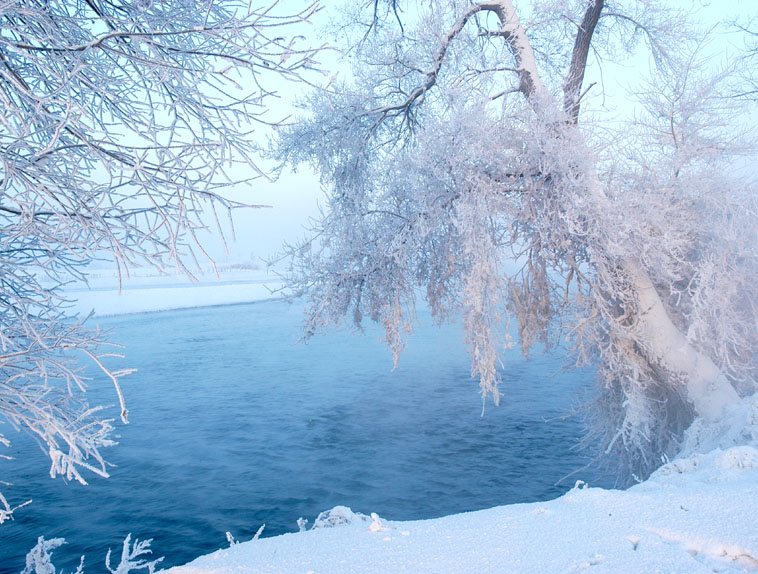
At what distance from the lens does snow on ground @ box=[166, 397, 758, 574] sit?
2973 millimetres

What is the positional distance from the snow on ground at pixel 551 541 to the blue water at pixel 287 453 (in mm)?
4474

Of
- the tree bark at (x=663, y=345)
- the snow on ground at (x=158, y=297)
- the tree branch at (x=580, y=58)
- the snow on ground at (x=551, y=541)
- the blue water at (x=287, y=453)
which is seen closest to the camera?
the snow on ground at (x=551, y=541)

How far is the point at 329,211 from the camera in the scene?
8820mm

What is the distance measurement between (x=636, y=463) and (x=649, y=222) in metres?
3.38

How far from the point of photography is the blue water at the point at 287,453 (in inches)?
325

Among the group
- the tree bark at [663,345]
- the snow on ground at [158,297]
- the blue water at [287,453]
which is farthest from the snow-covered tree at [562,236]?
the snow on ground at [158,297]

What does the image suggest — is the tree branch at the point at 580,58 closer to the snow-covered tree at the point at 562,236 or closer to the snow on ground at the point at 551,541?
the snow-covered tree at the point at 562,236

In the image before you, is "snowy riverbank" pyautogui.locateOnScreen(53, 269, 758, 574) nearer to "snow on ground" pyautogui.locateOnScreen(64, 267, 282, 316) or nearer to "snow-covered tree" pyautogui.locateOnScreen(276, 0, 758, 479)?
"snow-covered tree" pyautogui.locateOnScreen(276, 0, 758, 479)

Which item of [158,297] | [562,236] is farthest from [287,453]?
[158,297]

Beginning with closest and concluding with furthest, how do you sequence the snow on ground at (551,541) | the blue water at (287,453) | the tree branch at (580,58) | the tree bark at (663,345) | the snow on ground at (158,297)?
the snow on ground at (551,541), the tree bark at (663,345), the tree branch at (580,58), the blue water at (287,453), the snow on ground at (158,297)

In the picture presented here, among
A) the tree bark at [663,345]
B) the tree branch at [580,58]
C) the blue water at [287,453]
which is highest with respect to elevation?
the tree branch at [580,58]

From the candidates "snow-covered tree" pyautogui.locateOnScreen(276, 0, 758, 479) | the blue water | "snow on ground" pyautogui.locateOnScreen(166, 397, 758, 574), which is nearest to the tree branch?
"snow-covered tree" pyautogui.locateOnScreen(276, 0, 758, 479)

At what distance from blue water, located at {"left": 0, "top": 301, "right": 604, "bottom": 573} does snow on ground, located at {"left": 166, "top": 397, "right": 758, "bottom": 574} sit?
447 centimetres

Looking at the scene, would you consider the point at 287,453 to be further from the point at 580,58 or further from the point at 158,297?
the point at 158,297
